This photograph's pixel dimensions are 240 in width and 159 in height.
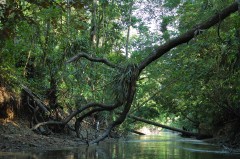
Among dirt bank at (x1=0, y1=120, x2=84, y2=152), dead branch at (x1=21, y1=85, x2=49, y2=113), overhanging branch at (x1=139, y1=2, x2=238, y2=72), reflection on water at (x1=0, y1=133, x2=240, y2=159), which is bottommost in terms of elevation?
reflection on water at (x1=0, y1=133, x2=240, y2=159)

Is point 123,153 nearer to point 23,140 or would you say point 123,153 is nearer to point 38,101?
point 23,140

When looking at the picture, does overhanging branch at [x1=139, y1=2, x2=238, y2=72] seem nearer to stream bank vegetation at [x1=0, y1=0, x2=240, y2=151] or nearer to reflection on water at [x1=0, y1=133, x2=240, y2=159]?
stream bank vegetation at [x1=0, y1=0, x2=240, y2=151]

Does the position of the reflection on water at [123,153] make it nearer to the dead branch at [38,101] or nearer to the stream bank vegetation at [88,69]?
the stream bank vegetation at [88,69]

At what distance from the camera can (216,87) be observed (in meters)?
14.3

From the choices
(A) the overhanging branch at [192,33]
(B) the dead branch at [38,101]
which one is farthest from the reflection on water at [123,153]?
(A) the overhanging branch at [192,33]

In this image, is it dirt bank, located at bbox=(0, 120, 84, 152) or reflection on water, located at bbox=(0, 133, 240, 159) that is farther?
dirt bank, located at bbox=(0, 120, 84, 152)

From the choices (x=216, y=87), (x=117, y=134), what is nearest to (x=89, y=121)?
(x=117, y=134)

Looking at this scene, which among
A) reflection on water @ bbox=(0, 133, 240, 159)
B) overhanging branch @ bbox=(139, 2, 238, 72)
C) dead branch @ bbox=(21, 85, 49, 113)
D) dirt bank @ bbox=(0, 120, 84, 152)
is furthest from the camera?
dead branch @ bbox=(21, 85, 49, 113)

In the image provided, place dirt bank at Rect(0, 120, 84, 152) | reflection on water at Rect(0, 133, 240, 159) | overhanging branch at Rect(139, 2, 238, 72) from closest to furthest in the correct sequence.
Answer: overhanging branch at Rect(139, 2, 238, 72), reflection on water at Rect(0, 133, 240, 159), dirt bank at Rect(0, 120, 84, 152)

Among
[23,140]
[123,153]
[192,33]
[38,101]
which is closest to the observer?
[192,33]

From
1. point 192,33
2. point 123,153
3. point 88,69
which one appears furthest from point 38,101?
point 192,33

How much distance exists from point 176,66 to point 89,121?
7683mm

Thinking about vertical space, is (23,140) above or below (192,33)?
below

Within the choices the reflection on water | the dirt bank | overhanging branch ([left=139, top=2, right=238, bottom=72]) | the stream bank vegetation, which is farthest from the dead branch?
overhanging branch ([left=139, top=2, right=238, bottom=72])
